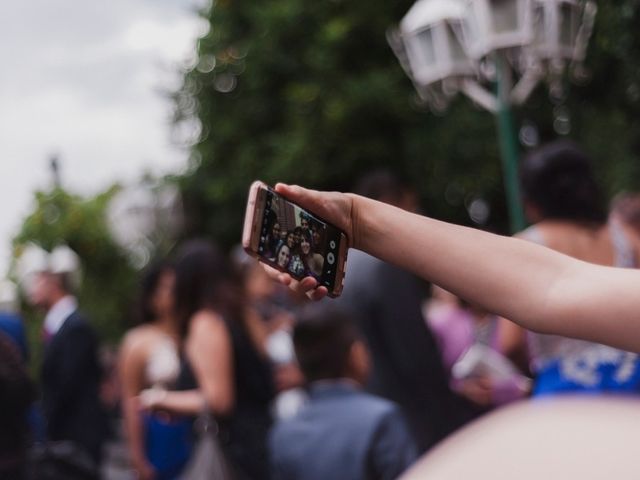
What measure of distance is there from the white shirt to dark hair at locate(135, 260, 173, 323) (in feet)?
4.30

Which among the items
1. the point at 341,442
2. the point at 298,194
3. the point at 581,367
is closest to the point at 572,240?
the point at 581,367

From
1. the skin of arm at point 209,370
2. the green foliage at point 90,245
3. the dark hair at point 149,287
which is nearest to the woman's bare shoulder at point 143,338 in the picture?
the dark hair at point 149,287

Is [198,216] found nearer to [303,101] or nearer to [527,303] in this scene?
[303,101]

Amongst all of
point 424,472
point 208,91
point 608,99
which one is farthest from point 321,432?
point 208,91

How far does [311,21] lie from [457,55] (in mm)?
12387

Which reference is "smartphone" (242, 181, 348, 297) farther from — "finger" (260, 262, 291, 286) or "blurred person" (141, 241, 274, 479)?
"blurred person" (141, 241, 274, 479)

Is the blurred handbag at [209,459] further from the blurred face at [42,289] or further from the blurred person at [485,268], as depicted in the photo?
the blurred face at [42,289]

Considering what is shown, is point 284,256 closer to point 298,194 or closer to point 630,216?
point 298,194

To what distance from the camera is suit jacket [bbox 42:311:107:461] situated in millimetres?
6895

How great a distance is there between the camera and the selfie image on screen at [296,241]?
77.8 inches

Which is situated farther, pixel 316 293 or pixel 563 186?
pixel 563 186

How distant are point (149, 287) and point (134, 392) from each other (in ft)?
1.92

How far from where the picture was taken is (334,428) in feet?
12.0

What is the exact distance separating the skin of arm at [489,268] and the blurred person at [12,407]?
304 centimetres
